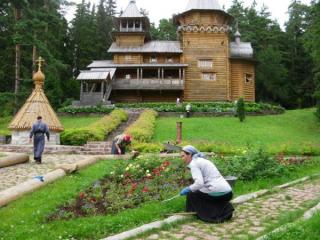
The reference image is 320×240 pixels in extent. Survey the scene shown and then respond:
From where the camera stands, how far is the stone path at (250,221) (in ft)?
22.6

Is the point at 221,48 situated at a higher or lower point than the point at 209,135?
higher

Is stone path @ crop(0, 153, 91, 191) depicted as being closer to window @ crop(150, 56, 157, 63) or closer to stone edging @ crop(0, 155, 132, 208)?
stone edging @ crop(0, 155, 132, 208)

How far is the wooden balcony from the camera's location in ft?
151

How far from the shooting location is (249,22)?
6225 centimetres

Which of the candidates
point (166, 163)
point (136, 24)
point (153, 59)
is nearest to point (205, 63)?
point (153, 59)

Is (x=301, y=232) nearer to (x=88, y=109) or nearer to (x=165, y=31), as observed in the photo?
(x=88, y=109)

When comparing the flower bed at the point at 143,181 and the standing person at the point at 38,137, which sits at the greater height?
the standing person at the point at 38,137

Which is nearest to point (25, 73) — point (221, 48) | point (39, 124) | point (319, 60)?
point (221, 48)

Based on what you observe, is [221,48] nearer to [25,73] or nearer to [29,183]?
[25,73]

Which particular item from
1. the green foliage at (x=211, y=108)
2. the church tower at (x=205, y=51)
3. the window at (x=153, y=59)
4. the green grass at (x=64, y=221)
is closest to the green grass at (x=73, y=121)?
the green foliage at (x=211, y=108)

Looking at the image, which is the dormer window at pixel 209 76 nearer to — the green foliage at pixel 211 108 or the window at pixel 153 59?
the window at pixel 153 59

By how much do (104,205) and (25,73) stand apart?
35.0 meters

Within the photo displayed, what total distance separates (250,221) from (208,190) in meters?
0.83

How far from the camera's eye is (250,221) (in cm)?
768
